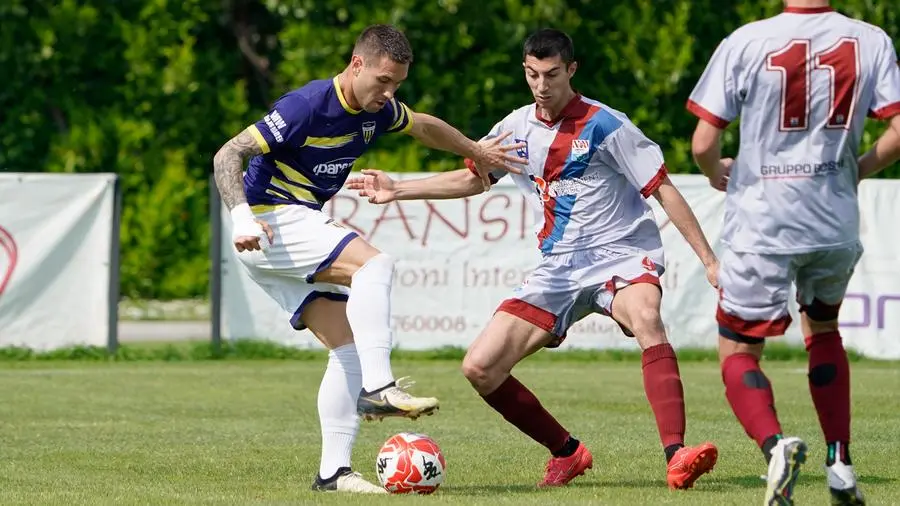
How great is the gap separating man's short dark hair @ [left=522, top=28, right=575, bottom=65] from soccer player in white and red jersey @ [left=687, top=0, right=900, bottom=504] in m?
1.62

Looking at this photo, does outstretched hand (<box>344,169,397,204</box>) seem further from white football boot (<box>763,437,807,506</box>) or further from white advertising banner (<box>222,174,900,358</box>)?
white advertising banner (<box>222,174,900,358</box>)

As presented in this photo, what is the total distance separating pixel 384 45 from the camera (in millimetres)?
7289

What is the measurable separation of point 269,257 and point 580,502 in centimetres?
176

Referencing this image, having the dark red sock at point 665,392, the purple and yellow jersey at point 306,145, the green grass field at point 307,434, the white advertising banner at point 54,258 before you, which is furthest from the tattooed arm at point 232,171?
the white advertising banner at point 54,258

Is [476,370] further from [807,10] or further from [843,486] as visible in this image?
[807,10]

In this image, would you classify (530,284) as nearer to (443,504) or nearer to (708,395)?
(443,504)

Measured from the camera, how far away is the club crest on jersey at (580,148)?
308 inches

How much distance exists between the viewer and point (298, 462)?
336 inches

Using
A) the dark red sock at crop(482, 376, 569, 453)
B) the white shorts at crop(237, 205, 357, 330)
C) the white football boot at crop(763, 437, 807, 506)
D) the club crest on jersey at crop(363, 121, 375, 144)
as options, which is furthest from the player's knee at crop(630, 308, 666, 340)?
the white football boot at crop(763, 437, 807, 506)

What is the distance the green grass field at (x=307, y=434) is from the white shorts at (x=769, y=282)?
966 millimetres

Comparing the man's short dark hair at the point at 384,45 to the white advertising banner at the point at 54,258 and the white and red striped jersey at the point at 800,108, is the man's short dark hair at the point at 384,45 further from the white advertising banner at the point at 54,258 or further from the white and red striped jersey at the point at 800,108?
the white advertising banner at the point at 54,258

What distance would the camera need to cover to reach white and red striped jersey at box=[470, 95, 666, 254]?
25.5 feet

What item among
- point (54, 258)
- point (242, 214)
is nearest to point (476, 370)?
point (242, 214)

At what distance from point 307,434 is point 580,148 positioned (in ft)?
10.1
